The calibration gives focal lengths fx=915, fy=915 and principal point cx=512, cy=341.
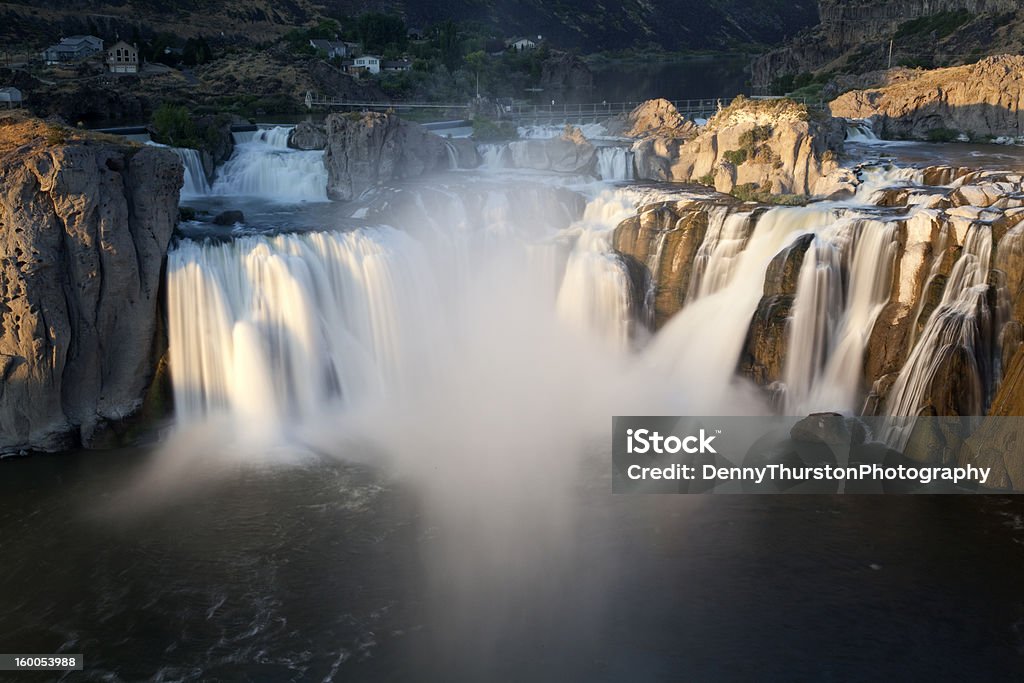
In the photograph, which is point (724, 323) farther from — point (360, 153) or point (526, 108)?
point (526, 108)

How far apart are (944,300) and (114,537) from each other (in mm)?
24991

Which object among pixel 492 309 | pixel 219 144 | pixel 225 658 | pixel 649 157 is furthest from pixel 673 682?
pixel 219 144

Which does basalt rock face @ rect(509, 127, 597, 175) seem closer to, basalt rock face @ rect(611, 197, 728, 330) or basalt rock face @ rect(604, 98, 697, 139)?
basalt rock face @ rect(604, 98, 697, 139)

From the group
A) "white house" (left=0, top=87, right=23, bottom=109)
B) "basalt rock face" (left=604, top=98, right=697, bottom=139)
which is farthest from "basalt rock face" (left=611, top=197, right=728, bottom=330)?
"white house" (left=0, top=87, right=23, bottom=109)

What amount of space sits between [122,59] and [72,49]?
957 cm

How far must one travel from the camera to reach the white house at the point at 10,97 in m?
56.7

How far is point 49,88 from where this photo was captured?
6938 cm

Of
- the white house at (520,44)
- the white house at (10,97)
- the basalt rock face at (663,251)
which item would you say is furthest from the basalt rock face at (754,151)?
the white house at (520,44)

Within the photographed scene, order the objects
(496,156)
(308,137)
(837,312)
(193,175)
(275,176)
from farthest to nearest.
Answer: (496,156) < (308,137) < (275,176) < (193,175) < (837,312)

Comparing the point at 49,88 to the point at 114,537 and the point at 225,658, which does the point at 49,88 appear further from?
the point at 225,658

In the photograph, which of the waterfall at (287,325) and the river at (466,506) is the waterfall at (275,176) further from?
the waterfall at (287,325)

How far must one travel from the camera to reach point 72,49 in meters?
88.9

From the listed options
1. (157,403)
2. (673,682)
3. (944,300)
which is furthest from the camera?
(157,403)

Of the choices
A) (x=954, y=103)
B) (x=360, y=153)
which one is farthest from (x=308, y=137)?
(x=954, y=103)
